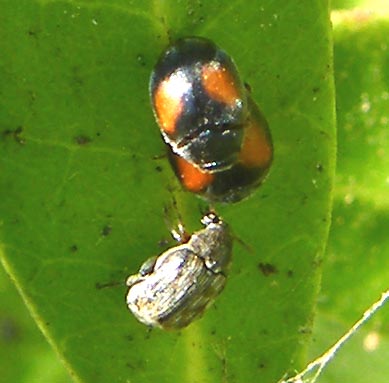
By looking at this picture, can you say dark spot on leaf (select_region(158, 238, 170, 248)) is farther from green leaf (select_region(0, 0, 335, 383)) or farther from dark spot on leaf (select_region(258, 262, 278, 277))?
dark spot on leaf (select_region(258, 262, 278, 277))

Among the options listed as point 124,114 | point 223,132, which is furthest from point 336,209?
point 124,114

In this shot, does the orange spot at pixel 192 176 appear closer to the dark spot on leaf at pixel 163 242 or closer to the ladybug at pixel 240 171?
the ladybug at pixel 240 171

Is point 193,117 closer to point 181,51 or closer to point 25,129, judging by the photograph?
point 181,51

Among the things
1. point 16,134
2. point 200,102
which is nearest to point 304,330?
point 200,102

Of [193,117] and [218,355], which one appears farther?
[193,117]

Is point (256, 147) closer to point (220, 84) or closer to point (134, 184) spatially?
point (220, 84)

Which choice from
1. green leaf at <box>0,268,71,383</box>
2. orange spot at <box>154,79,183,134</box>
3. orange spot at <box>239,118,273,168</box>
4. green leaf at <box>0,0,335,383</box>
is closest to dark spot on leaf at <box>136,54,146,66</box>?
green leaf at <box>0,0,335,383</box>
